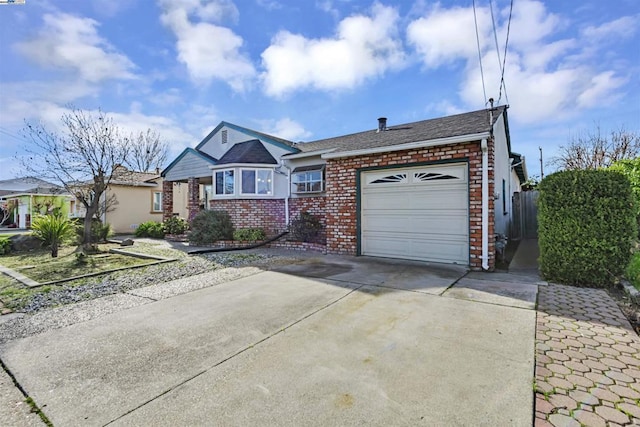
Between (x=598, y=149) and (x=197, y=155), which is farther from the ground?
(x=598, y=149)

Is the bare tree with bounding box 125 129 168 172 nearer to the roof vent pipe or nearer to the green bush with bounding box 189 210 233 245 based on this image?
the green bush with bounding box 189 210 233 245

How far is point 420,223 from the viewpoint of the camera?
7516mm

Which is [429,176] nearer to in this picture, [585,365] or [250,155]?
[585,365]

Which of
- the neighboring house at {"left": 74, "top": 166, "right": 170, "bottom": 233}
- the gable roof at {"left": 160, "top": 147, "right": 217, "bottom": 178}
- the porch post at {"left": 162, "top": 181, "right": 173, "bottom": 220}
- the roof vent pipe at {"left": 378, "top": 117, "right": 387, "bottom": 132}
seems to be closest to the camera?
the roof vent pipe at {"left": 378, "top": 117, "right": 387, "bottom": 132}

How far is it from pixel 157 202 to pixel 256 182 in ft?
33.6

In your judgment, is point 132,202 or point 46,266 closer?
point 46,266

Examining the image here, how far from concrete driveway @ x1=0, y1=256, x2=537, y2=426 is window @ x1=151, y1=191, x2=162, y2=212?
1634 centimetres

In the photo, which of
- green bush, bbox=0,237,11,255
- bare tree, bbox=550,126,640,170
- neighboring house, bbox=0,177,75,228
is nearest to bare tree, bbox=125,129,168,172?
neighboring house, bbox=0,177,75,228

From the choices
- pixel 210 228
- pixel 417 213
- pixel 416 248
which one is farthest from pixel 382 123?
pixel 210 228

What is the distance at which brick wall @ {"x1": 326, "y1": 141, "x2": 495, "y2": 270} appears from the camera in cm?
655

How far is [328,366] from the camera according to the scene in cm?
266

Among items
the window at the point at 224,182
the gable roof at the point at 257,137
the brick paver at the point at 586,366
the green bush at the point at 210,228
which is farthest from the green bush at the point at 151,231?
the brick paver at the point at 586,366

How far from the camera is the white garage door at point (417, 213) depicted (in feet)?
23.0

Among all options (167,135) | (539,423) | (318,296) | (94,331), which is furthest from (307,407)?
(167,135)
